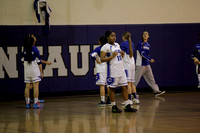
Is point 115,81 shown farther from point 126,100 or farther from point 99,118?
point 99,118

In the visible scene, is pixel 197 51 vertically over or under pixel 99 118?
over

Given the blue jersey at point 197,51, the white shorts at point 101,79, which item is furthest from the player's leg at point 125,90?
the blue jersey at point 197,51

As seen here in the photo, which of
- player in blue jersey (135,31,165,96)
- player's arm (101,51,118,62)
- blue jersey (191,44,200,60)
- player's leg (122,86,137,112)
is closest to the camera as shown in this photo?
player's arm (101,51,118,62)

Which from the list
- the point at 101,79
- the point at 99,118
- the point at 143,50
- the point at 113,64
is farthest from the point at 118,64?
the point at 143,50

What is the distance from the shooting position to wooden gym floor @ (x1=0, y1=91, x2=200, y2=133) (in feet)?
26.4

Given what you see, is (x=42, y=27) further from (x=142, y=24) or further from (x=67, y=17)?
(x=142, y=24)

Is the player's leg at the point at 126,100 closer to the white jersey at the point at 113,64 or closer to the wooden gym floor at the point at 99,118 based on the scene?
the wooden gym floor at the point at 99,118

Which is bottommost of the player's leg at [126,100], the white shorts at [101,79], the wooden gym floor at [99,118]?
the wooden gym floor at [99,118]

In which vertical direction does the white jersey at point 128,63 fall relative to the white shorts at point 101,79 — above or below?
above

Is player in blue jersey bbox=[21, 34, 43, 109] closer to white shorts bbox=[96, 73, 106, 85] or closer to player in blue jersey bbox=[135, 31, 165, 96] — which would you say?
white shorts bbox=[96, 73, 106, 85]

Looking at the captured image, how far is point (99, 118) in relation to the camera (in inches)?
377

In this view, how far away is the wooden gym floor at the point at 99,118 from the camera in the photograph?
26.4ft

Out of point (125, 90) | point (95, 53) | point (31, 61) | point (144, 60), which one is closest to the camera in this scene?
point (125, 90)

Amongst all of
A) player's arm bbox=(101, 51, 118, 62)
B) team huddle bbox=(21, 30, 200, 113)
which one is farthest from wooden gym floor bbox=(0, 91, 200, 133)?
player's arm bbox=(101, 51, 118, 62)
